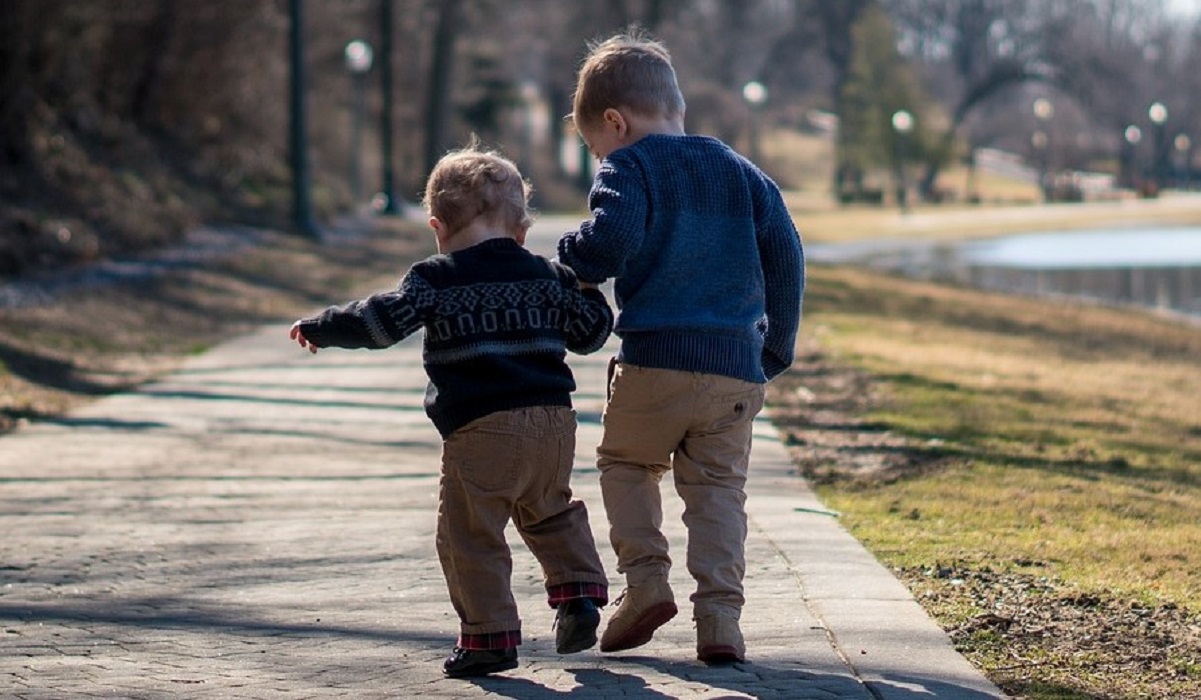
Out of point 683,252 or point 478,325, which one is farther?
point 683,252

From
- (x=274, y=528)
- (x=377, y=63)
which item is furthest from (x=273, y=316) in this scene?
(x=377, y=63)

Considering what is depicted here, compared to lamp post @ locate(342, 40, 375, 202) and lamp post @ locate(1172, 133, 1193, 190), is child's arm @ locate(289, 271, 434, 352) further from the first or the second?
lamp post @ locate(1172, 133, 1193, 190)

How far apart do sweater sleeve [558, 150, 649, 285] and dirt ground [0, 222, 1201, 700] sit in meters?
1.37

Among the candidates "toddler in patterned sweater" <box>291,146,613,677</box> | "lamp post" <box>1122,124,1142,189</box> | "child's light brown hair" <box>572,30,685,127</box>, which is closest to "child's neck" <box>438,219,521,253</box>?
"toddler in patterned sweater" <box>291,146,613,677</box>

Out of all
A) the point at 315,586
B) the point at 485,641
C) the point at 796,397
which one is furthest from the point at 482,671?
the point at 796,397

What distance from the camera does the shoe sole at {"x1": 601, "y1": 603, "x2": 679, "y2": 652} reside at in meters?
4.57

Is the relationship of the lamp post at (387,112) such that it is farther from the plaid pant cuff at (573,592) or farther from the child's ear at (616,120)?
the plaid pant cuff at (573,592)

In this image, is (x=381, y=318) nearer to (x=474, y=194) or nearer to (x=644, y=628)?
(x=474, y=194)

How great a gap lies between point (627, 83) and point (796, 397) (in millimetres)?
6300

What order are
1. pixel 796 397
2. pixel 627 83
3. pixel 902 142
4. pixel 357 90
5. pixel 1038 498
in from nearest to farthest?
pixel 627 83 < pixel 1038 498 < pixel 796 397 < pixel 357 90 < pixel 902 142

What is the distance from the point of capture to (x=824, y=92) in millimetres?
92188

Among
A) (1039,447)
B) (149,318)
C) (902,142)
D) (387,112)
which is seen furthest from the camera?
(902,142)

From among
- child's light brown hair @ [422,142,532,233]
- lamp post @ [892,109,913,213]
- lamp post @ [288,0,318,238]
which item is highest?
lamp post @ [892,109,913,213]

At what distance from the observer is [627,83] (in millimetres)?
4684
